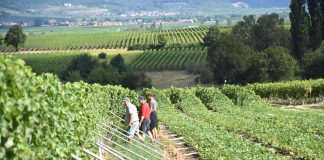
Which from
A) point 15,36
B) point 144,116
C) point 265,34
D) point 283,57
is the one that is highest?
point 144,116

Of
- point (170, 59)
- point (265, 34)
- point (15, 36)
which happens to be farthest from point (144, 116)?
point (15, 36)

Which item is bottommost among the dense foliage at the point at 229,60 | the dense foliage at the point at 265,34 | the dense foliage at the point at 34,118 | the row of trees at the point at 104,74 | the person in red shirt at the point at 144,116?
the row of trees at the point at 104,74

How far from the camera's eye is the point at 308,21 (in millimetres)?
86312

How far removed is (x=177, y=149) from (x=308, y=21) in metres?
70.0

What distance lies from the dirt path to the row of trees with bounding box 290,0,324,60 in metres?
64.2

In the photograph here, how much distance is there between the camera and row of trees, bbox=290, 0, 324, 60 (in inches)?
3327

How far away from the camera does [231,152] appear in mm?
18281

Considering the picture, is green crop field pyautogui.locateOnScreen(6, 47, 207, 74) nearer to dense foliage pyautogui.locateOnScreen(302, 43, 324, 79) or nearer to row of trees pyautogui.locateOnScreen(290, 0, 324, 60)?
dense foliage pyautogui.locateOnScreen(302, 43, 324, 79)

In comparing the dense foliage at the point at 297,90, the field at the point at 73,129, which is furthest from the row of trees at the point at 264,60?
the field at the point at 73,129

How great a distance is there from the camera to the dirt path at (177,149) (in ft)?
64.9

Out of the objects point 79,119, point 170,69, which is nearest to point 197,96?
point 79,119

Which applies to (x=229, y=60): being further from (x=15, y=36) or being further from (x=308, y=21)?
(x=15, y=36)

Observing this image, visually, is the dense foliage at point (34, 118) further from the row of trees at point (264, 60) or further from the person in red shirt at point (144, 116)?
the row of trees at point (264, 60)

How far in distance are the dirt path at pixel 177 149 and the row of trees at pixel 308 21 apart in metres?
64.2
